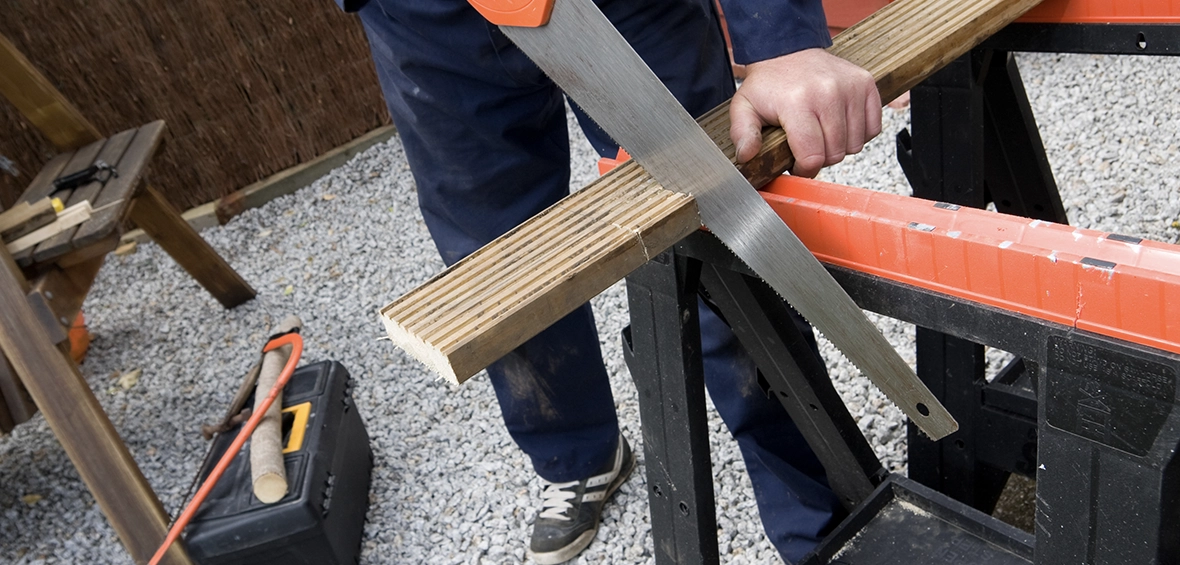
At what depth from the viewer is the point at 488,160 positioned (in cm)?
160

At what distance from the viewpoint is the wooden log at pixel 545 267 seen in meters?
0.81

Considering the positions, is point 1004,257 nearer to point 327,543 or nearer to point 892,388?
point 892,388

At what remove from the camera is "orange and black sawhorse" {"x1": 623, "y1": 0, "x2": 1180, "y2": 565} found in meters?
0.78

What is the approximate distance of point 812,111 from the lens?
40.3 inches

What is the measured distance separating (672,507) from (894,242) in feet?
1.81

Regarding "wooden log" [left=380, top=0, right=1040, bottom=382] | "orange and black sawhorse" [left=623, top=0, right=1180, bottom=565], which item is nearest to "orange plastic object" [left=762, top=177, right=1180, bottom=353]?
"orange and black sawhorse" [left=623, top=0, right=1180, bottom=565]

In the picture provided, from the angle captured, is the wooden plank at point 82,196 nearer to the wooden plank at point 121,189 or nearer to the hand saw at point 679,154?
the wooden plank at point 121,189

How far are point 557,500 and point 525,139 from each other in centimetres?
88

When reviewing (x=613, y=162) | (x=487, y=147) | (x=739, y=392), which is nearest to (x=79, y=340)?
(x=487, y=147)

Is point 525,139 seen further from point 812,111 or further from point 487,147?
point 812,111

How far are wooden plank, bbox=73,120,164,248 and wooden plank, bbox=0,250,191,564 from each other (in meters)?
0.28

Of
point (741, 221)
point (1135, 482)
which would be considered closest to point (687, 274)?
point (741, 221)

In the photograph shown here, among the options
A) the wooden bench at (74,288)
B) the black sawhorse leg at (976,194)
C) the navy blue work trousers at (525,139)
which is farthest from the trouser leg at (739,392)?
the wooden bench at (74,288)

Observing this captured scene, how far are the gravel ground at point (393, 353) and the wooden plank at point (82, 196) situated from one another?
2.36 feet
